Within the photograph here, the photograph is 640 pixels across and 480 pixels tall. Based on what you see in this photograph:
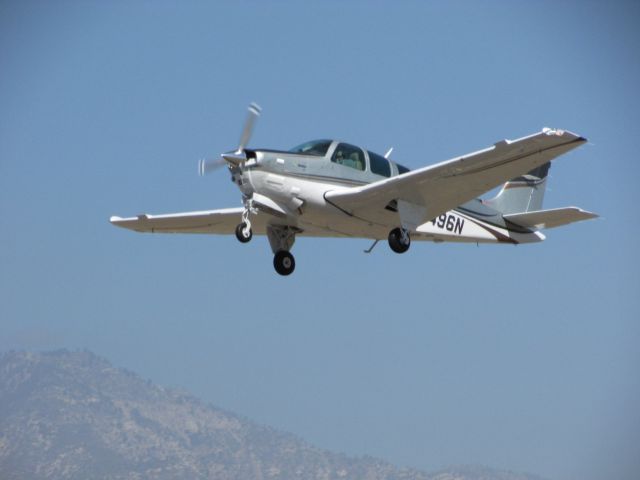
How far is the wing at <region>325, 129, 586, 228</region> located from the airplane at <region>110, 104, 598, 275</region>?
0.07ft

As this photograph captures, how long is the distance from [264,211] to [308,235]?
2.52 meters

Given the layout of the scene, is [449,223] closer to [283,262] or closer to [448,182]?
[448,182]

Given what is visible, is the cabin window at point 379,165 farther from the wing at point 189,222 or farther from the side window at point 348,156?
the wing at point 189,222

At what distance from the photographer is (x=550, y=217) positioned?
2609 centimetres

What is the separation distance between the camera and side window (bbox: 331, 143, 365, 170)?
78.2 feet

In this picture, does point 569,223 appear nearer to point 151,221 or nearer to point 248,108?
point 248,108

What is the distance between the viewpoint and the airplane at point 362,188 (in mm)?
22844

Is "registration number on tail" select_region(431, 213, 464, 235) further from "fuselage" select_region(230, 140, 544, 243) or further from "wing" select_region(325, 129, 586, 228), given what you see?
"wing" select_region(325, 129, 586, 228)

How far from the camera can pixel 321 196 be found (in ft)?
77.3

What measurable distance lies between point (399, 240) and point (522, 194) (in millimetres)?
6693

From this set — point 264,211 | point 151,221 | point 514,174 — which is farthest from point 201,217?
point 514,174

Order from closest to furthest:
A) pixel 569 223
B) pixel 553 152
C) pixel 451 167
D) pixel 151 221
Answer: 1. pixel 553 152
2. pixel 451 167
3. pixel 569 223
4. pixel 151 221

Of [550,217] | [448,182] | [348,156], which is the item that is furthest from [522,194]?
[348,156]

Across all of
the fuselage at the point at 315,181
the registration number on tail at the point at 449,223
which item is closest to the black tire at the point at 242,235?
the fuselage at the point at 315,181
